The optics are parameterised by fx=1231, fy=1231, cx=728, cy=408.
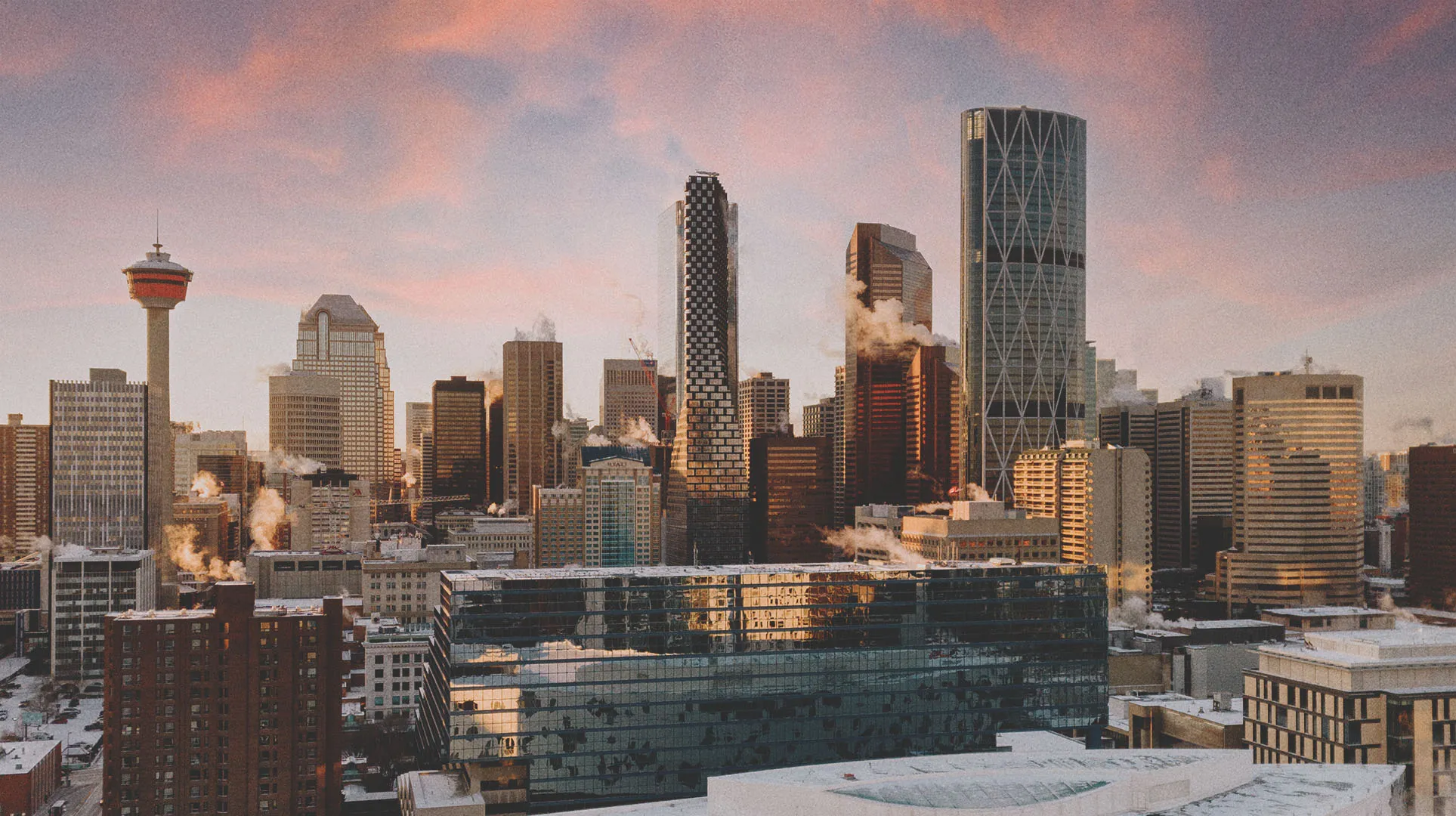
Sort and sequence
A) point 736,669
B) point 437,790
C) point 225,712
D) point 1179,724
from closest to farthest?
point 437,790 < point 225,712 < point 736,669 < point 1179,724

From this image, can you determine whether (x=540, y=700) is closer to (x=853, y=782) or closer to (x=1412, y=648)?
(x=853, y=782)

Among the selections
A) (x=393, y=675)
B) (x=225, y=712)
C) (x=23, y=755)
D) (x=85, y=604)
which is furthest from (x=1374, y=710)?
(x=85, y=604)

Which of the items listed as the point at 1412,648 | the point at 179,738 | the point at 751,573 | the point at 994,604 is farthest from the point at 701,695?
the point at 1412,648

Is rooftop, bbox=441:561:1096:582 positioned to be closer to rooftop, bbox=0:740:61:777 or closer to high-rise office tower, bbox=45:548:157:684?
rooftop, bbox=0:740:61:777

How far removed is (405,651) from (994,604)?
81591 mm

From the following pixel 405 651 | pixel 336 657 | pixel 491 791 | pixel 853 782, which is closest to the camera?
pixel 853 782

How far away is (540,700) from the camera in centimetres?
10131

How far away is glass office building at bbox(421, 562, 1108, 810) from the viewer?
101 metres

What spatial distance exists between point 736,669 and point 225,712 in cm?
4325

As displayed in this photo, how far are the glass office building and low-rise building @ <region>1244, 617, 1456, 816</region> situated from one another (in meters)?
29.0

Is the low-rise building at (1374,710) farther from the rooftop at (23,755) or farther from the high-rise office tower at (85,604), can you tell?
the high-rise office tower at (85,604)

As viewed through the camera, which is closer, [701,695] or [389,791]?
[701,695]

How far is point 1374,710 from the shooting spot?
3164 inches

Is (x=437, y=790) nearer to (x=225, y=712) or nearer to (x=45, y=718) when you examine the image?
(x=225, y=712)
